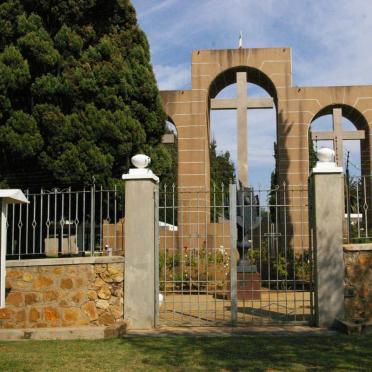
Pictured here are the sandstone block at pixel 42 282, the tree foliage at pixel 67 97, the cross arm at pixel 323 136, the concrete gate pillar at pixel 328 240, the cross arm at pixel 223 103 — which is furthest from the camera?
the cross arm at pixel 323 136

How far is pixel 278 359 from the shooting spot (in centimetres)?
608

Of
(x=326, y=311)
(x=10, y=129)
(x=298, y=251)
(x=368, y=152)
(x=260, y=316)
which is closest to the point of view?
(x=326, y=311)

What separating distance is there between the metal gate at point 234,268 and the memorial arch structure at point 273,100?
0.76 metres

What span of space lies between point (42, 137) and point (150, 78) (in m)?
3.22

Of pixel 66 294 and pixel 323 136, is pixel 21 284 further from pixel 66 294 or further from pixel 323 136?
pixel 323 136

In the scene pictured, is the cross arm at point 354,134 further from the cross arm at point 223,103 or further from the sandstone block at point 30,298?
the sandstone block at point 30,298

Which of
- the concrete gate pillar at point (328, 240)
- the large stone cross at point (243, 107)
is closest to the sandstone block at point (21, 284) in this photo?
the concrete gate pillar at point (328, 240)

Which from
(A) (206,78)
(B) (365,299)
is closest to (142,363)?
(B) (365,299)

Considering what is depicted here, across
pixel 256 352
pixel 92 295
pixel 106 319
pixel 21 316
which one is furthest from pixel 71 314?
pixel 256 352

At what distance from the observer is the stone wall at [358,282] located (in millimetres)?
8266

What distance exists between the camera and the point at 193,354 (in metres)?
6.42

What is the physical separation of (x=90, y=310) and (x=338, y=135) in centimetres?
1091

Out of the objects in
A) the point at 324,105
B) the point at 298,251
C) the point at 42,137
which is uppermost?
the point at 324,105

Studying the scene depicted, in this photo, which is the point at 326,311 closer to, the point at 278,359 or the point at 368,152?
the point at 278,359
